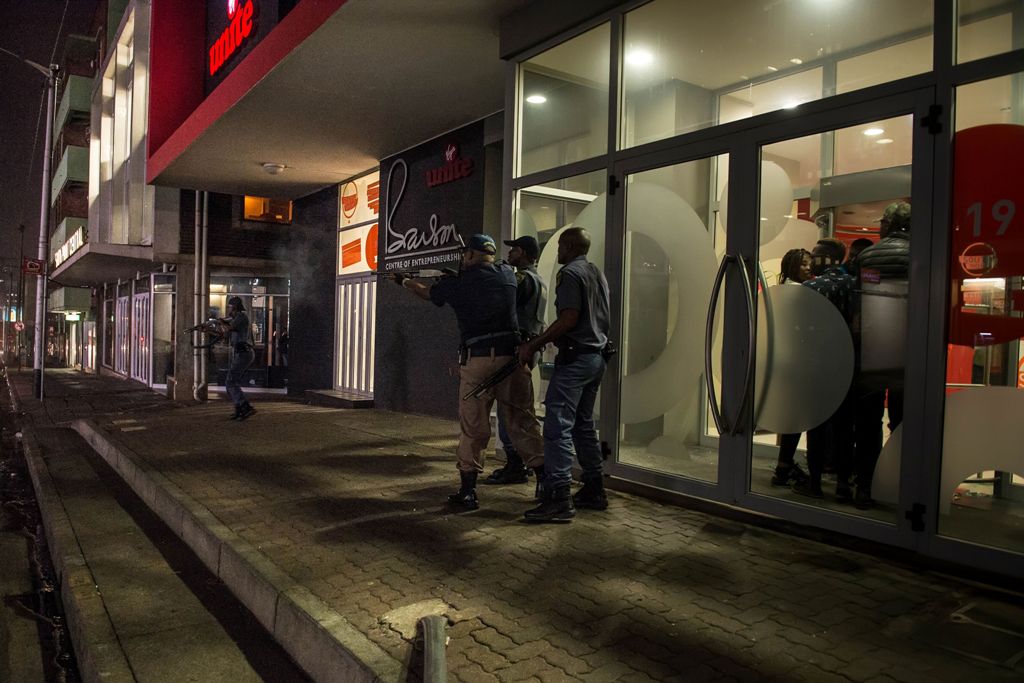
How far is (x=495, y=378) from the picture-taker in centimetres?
517

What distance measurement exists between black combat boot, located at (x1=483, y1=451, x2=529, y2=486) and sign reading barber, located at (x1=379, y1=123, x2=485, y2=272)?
453 centimetres

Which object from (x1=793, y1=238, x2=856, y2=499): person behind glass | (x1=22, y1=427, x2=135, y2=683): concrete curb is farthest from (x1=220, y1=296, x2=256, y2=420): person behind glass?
(x1=793, y1=238, x2=856, y2=499): person behind glass

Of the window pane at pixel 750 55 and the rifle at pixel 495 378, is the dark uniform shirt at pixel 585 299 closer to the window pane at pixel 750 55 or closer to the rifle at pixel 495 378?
the rifle at pixel 495 378

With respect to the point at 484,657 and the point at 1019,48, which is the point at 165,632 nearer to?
the point at 484,657

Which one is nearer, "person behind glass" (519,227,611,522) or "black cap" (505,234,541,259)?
"person behind glass" (519,227,611,522)

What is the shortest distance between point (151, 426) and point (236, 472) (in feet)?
14.3

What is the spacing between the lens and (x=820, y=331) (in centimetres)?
476

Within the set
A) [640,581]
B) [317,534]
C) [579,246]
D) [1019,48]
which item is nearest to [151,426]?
[317,534]

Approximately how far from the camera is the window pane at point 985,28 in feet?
12.6

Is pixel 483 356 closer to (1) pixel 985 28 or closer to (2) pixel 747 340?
(2) pixel 747 340

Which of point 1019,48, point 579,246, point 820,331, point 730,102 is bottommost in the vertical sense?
point 820,331

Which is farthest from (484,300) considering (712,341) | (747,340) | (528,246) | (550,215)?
(550,215)

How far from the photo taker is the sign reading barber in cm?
1024

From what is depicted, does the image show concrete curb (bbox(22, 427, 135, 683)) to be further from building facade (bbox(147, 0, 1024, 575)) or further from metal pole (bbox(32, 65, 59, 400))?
metal pole (bbox(32, 65, 59, 400))
